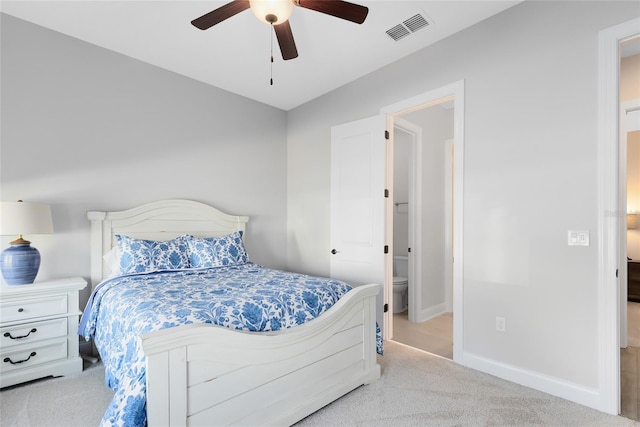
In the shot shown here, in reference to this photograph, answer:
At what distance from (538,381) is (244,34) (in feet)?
11.2

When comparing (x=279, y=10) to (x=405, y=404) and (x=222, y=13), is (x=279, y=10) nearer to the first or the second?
(x=222, y=13)

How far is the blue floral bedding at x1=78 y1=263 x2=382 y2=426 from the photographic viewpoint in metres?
1.38

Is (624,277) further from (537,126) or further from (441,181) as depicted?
(441,181)

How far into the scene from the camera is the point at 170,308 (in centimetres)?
167

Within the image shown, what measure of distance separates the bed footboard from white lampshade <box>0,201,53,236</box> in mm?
1715

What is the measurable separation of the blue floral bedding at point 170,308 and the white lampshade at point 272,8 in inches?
63.0

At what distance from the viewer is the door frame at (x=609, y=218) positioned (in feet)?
6.40

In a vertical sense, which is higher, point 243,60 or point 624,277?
→ point 243,60

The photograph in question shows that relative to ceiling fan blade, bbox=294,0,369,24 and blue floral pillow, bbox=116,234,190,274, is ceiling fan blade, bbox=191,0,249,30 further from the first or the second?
blue floral pillow, bbox=116,234,190,274

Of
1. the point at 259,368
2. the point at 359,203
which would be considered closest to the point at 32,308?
the point at 259,368

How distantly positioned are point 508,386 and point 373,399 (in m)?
0.99

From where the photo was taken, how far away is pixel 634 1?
192 cm

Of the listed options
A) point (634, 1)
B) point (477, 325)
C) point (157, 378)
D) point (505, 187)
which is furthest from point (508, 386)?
point (634, 1)

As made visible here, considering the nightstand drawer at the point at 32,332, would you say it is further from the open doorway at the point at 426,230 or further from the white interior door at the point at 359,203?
the open doorway at the point at 426,230
